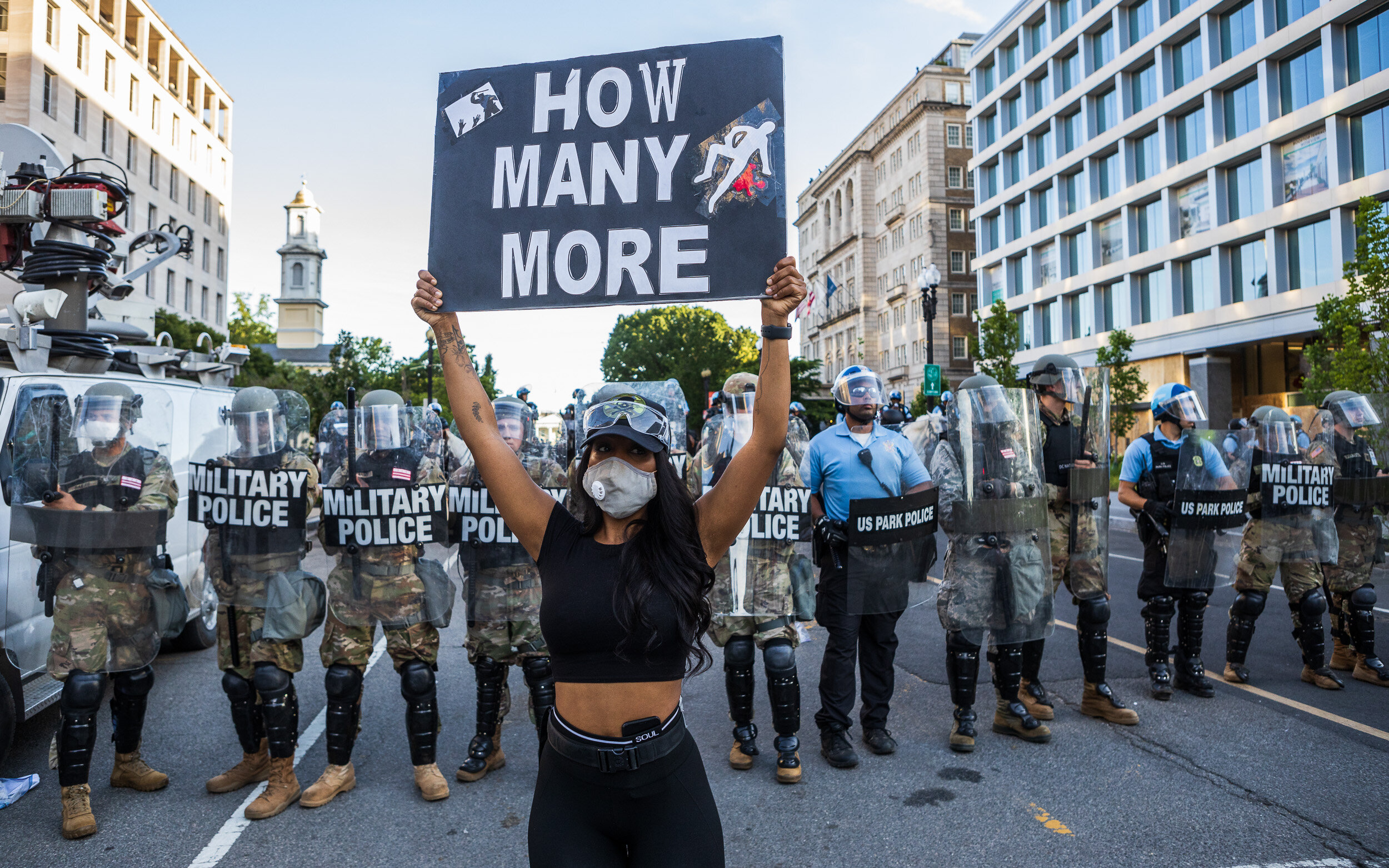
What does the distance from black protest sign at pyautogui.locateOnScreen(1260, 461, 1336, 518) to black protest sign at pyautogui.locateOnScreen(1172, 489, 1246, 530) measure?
17.0 inches

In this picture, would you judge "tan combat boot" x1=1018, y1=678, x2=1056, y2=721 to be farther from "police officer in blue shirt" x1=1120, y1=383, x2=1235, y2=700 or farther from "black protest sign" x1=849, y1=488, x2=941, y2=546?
"black protest sign" x1=849, y1=488, x2=941, y2=546

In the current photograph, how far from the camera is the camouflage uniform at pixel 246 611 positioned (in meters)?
4.46

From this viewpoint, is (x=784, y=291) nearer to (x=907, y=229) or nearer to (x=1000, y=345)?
(x=1000, y=345)

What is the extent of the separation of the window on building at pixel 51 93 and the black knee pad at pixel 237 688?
144 ft

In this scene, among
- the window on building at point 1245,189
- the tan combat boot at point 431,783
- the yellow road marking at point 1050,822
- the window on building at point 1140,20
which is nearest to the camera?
the yellow road marking at point 1050,822

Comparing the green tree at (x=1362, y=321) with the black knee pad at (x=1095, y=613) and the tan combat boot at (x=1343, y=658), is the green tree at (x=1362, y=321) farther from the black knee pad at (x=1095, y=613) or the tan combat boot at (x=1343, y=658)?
the black knee pad at (x=1095, y=613)

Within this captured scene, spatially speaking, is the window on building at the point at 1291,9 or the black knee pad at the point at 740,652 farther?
the window on building at the point at 1291,9

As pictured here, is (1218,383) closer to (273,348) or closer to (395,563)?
(395,563)

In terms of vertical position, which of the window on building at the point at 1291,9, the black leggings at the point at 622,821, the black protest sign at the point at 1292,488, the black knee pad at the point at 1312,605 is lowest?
the black knee pad at the point at 1312,605

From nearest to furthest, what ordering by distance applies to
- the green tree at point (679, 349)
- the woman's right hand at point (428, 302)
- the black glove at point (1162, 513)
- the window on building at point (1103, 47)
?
the woman's right hand at point (428, 302)
the black glove at point (1162, 513)
the window on building at point (1103, 47)
the green tree at point (679, 349)

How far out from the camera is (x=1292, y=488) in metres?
6.22

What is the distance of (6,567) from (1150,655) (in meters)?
6.85

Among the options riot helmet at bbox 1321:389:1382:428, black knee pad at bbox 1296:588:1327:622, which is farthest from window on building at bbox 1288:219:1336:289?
black knee pad at bbox 1296:588:1327:622

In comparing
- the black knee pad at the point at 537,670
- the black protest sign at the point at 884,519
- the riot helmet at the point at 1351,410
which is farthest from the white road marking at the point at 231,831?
the riot helmet at the point at 1351,410
